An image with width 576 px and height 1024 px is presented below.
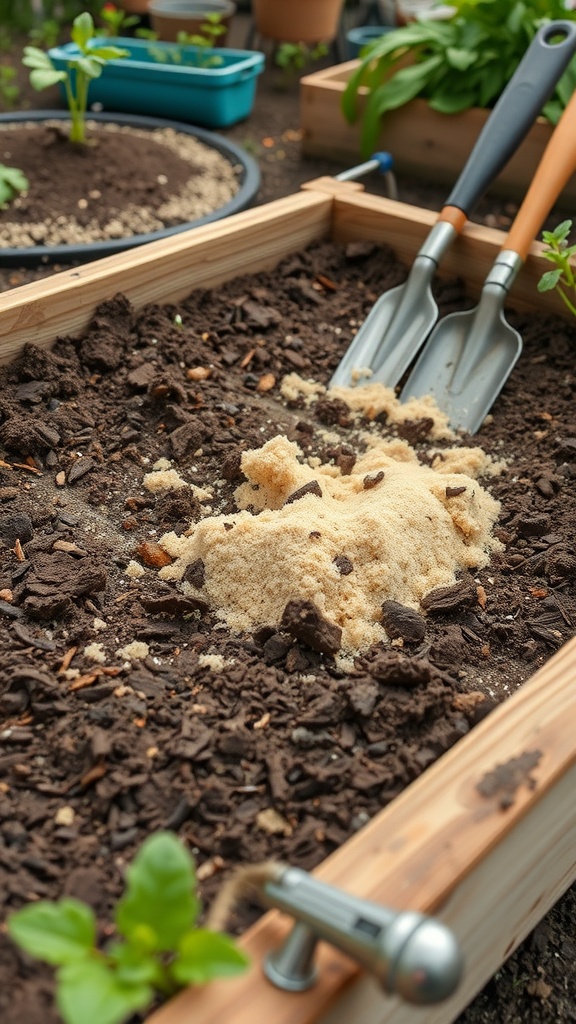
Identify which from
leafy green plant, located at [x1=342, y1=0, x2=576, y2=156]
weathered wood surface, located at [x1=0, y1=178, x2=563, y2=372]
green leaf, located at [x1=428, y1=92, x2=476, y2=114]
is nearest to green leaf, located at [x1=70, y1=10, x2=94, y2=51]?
weathered wood surface, located at [x1=0, y1=178, x2=563, y2=372]

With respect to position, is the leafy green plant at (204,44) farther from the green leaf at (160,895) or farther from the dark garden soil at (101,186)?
the green leaf at (160,895)

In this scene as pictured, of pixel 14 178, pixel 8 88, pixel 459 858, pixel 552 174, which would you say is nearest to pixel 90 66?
pixel 14 178

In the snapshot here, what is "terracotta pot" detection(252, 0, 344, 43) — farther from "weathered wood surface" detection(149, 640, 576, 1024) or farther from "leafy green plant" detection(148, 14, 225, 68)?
"weathered wood surface" detection(149, 640, 576, 1024)

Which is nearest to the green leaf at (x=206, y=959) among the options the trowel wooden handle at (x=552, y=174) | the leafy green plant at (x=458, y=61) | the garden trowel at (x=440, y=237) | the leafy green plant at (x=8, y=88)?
the garden trowel at (x=440, y=237)

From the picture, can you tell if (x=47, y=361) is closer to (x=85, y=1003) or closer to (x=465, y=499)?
(x=465, y=499)

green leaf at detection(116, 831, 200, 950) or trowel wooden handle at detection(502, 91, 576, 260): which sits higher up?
trowel wooden handle at detection(502, 91, 576, 260)

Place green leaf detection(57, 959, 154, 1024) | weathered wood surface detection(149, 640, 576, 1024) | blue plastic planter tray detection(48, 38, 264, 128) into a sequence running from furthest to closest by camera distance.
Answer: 1. blue plastic planter tray detection(48, 38, 264, 128)
2. weathered wood surface detection(149, 640, 576, 1024)
3. green leaf detection(57, 959, 154, 1024)
